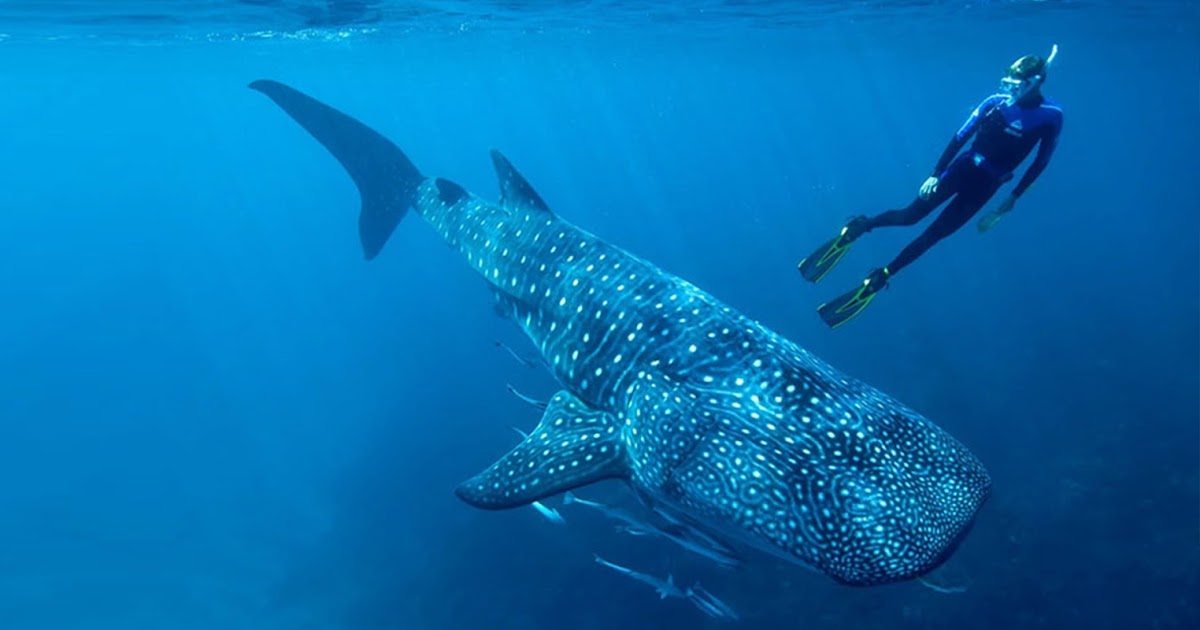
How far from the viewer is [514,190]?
8781 mm

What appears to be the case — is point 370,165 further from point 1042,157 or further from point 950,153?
point 1042,157

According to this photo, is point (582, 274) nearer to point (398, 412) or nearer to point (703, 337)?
point (703, 337)

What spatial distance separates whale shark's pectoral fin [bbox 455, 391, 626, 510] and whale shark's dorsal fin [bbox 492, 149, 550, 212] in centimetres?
326

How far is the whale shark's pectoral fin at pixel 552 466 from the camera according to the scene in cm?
564

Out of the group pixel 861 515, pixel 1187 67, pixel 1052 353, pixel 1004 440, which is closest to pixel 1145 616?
pixel 1004 440

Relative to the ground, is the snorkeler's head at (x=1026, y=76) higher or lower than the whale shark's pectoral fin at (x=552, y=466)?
higher

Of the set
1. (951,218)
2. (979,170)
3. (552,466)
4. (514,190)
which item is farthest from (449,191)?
(979,170)

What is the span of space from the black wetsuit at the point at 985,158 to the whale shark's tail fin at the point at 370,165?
7.06 metres

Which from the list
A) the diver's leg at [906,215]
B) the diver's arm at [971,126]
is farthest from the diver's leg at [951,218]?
the diver's arm at [971,126]

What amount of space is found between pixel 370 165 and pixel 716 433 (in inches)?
327

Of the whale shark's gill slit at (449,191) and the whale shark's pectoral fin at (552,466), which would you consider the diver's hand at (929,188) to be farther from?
the whale shark's gill slit at (449,191)

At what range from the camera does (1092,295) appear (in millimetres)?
24375

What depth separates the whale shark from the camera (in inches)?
176

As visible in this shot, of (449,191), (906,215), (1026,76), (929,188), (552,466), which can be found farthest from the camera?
(449,191)
